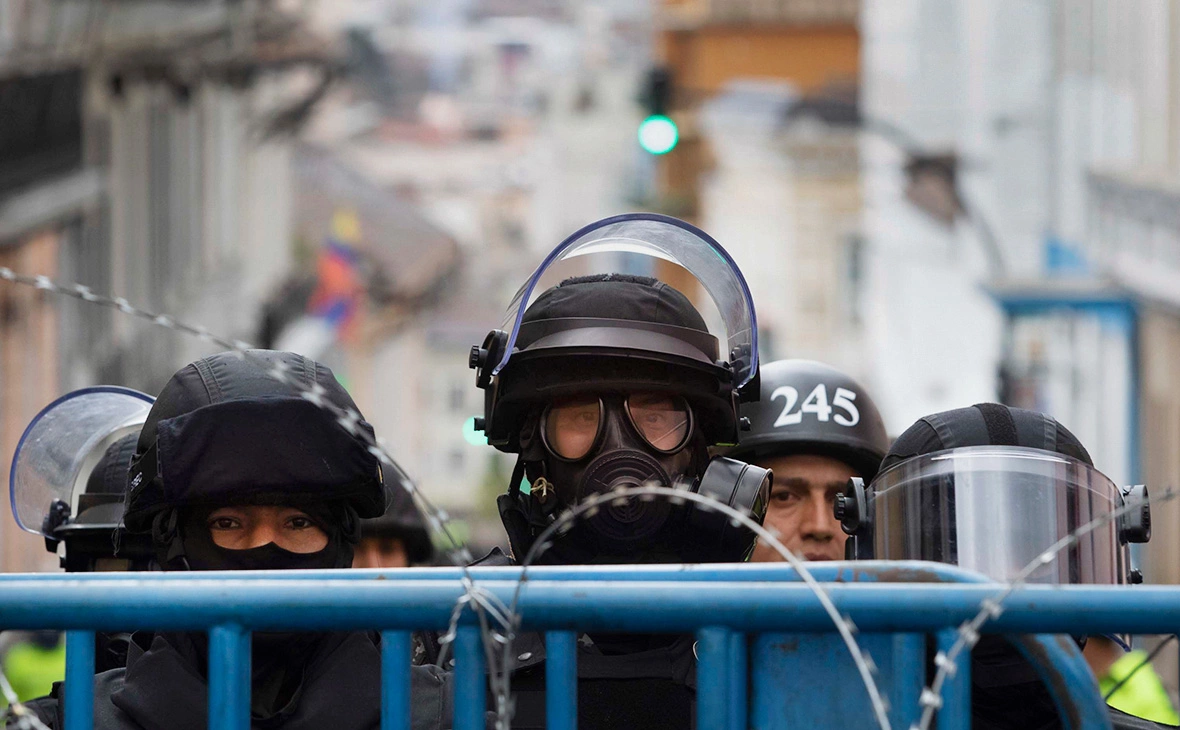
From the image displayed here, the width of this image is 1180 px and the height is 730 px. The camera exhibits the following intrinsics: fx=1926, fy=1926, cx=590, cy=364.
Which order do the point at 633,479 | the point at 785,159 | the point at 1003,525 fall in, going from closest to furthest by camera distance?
1. the point at 1003,525
2. the point at 633,479
3. the point at 785,159

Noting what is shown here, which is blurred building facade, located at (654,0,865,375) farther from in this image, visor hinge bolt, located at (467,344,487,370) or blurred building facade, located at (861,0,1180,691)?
visor hinge bolt, located at (467,344,487,370)

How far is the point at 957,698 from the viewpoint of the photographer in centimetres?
221

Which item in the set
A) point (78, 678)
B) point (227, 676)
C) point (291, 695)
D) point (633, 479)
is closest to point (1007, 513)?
point (633, 479)

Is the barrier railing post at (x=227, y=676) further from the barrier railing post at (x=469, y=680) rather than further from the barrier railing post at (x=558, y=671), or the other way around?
the barrier railing post at (x=558, y=671)

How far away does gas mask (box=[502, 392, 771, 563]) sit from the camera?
3229 mm

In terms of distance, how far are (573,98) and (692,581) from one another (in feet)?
213

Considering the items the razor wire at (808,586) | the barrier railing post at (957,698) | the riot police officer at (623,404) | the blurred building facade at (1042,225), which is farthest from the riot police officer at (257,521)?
the blurred building facade at (1042,225)

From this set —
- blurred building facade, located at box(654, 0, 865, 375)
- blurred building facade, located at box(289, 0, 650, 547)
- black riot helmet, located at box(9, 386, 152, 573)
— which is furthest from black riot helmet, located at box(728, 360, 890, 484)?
blurred building facade, located at box(289, 0, 650, 547)

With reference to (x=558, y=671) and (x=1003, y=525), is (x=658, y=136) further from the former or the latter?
(x=558, y=671)

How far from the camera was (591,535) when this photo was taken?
326 cm

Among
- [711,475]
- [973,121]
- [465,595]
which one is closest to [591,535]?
[711,475]

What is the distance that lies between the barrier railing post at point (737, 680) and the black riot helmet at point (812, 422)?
7.07 ft

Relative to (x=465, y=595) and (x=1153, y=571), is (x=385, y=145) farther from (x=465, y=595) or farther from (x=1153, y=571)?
(x=465, y=595)

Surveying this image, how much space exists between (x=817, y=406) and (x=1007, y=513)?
5.26ft
